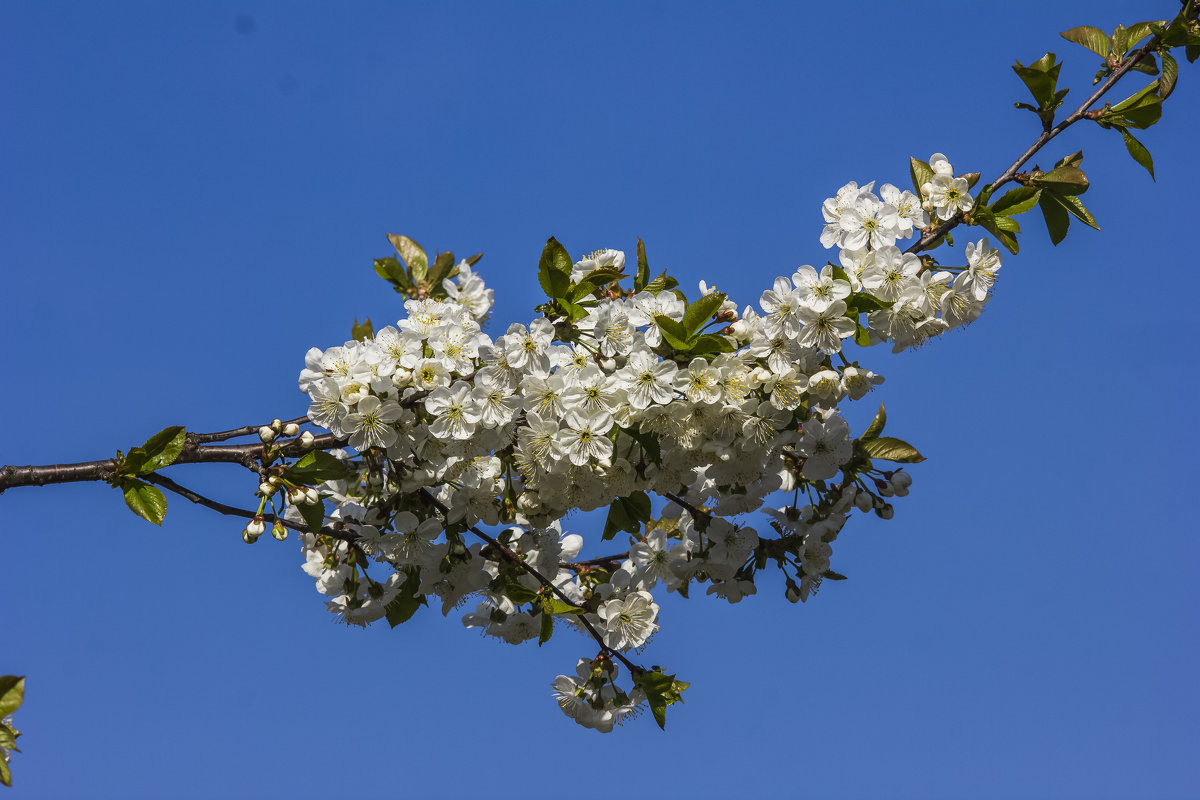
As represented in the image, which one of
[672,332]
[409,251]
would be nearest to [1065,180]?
[672,332]

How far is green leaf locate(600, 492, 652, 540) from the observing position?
381cm

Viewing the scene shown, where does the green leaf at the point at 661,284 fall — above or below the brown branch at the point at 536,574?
above

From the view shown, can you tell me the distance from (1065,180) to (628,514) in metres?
1.91

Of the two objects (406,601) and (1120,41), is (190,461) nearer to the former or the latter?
(406,601)

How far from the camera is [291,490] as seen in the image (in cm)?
343

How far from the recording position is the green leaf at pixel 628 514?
381 cm

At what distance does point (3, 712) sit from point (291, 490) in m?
1.02

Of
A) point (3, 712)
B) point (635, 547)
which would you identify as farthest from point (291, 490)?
point (635, 547)

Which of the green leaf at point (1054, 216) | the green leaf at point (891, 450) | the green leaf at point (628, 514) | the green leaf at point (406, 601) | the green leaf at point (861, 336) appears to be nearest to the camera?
the green leaf at point (861, 336)

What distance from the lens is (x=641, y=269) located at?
3.62 metres

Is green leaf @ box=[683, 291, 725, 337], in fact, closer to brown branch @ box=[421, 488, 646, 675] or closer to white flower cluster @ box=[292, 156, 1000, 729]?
white flower cluster @ box=[292, 156, 1000, 729]

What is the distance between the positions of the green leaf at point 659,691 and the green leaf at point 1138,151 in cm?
260

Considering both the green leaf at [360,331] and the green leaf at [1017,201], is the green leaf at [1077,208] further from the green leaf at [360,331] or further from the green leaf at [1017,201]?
the green leaf at [360,331]

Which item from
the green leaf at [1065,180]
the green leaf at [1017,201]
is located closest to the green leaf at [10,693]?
the green leaf at [1017,201]
